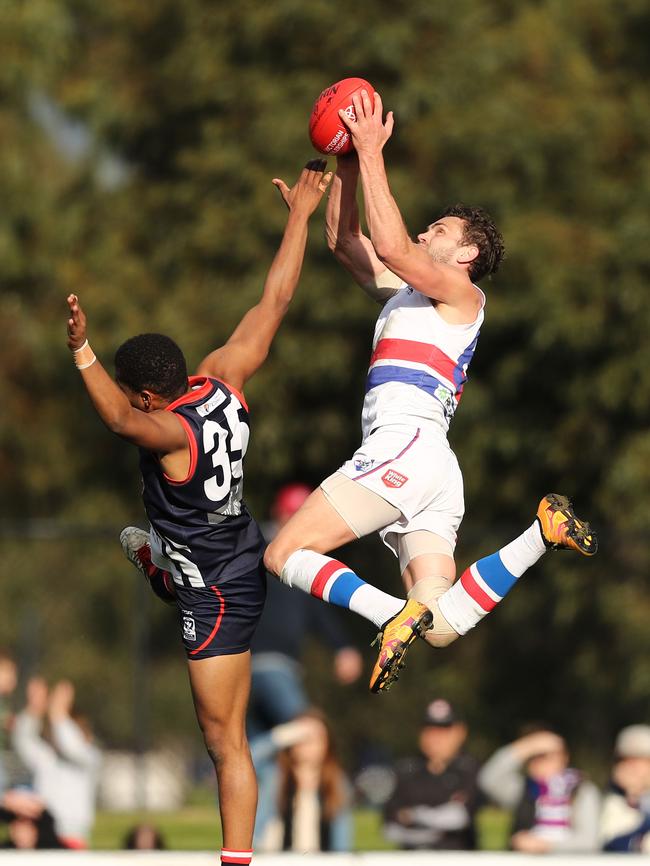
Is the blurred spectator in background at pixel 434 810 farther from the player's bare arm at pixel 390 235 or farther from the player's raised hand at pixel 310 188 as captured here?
the player's raised hand at pixel 310 188

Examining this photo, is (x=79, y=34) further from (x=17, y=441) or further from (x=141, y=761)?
(x=141, y=761)

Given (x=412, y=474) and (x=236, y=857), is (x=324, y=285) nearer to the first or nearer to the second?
(x=412, y=474)

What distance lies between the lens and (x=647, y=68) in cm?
1803

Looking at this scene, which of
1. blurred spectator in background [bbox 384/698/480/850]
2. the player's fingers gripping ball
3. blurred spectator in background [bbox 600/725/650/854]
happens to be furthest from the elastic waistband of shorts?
blurred spectator in background [bbox 600/725/650/854]

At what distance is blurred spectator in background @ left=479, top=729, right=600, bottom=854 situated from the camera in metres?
9.41

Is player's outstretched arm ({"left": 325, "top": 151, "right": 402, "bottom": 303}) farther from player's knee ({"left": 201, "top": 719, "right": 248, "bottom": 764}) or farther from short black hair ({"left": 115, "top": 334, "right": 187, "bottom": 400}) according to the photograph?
player's knee ({"left": 201, "top": 719, "right": 248, "bottom": 764})

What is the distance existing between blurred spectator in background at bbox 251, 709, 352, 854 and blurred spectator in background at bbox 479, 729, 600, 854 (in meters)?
1.08

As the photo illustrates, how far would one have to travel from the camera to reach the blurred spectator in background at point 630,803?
9062mm

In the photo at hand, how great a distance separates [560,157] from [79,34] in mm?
6667

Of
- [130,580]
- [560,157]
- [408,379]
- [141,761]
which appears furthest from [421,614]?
[560,157]

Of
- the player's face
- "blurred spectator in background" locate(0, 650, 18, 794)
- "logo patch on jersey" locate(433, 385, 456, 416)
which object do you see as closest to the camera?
"logo patch on jersey" locate(433, 385, 456, 416)

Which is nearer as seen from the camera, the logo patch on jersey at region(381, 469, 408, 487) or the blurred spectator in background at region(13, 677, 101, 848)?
the logo patch on jersey at region(381, 469, 408, 487)

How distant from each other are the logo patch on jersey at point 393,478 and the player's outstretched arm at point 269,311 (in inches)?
29.6

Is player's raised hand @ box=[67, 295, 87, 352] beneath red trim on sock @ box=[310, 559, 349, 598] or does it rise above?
above
